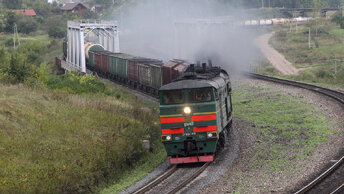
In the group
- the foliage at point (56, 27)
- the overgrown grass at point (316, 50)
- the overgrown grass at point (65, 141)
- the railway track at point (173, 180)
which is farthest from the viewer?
the foliage at point (56, 27)

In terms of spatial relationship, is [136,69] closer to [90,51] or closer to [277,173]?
[90,51]

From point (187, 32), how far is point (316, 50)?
20.9m

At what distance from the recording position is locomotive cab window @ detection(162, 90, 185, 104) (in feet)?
56.6

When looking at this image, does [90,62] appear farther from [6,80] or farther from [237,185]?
[237,185]

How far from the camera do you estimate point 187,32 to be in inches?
2393

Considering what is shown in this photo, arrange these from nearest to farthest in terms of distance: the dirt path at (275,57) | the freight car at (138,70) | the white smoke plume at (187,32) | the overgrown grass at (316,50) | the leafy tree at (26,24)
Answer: the freight car at (138,70) < the overgrown grass at (316,50) < the white smoke plume at (187,32) < the dirt path at (275,57) < the leafy tree at (26,24)

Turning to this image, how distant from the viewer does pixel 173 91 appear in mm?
17266

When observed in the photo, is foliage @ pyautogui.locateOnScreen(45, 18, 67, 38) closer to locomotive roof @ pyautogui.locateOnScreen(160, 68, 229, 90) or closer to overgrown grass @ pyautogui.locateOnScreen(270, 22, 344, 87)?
overgrown grass @ pyautogui.locateOnScreen(270, 22, 344, 87)

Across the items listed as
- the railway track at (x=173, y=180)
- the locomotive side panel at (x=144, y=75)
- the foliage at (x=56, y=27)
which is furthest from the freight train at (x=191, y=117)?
the foliage at (x=56, y=27)

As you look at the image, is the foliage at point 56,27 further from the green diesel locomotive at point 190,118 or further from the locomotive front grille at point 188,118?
the locomotive front grille at point 188,118

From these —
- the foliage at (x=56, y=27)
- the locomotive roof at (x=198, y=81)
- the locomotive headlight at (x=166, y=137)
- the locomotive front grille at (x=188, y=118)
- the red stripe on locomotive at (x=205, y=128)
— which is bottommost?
the locomotive headlight at (x=166, y=137)

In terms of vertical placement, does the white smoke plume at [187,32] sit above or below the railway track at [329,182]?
above

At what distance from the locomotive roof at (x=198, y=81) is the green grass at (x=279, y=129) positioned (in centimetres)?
343

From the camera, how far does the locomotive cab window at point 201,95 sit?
1714 cm
